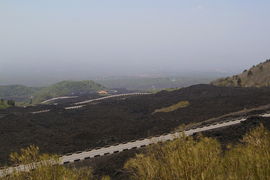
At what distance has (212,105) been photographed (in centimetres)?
4475

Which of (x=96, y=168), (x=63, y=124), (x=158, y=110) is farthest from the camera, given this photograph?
(x=158, y=110)

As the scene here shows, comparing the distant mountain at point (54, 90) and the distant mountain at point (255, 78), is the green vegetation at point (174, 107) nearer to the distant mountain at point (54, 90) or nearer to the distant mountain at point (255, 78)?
the distant mountain at point (255, 78)

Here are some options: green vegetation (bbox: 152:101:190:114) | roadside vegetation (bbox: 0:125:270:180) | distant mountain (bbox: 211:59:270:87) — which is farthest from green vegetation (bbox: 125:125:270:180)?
distant mountain (bbox: 211:59:270:87)

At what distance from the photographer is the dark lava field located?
30.0 meters

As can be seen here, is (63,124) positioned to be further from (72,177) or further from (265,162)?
(265,162)

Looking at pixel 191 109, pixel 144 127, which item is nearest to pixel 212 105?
pixel 191 109

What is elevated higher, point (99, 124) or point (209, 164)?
point (209, 164)

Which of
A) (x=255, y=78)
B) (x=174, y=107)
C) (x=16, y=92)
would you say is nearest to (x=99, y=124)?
(x=174, y=107)

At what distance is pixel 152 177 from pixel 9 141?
95.6 ft

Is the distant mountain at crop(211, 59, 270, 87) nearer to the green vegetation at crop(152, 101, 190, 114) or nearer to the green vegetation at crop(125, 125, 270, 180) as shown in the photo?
the green vegetation at crop(152, 101, 190, 114)

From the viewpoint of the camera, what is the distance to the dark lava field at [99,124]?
30000 millimetres

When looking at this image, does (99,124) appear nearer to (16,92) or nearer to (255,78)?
(255,78)

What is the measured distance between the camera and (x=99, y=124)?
40.5 m

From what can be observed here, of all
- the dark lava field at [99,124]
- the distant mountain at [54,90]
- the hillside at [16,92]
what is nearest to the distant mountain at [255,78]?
the dark lava field at [99,124]
